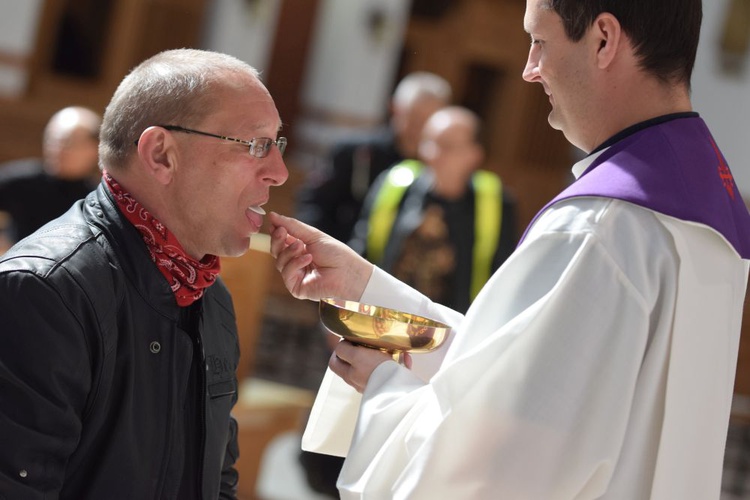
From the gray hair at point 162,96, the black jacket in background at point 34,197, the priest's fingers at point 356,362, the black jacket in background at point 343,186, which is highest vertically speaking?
the gray hair at point 162,96

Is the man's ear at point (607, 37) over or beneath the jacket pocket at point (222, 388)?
over

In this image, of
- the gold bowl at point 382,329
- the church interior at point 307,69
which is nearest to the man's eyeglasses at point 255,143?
the gold bowl at point 382,329

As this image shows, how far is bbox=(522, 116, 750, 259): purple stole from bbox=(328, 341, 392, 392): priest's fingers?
0.47 m

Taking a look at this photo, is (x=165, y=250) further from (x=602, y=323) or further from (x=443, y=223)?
(x=443, y=223)

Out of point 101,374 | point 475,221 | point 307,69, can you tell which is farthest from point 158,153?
point 307,69

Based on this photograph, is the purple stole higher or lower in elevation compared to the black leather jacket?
higher

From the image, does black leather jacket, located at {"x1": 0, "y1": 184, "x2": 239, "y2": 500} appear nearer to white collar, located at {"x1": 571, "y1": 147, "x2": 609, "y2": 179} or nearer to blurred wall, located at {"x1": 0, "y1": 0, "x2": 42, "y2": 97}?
white collar, located at {"x1": 571, "y1": 147, "x2": 609, "y2": 179}

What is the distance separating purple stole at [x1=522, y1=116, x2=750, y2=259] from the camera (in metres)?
1.99

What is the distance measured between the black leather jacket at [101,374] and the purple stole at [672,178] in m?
0.80

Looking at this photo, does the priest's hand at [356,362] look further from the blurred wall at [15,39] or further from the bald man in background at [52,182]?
the blurred wall at [15,39]

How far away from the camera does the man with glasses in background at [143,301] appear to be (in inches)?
80.0

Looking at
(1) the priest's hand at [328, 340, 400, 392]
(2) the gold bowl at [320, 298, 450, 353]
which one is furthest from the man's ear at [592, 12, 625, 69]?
(1) the priest's hand at [328, 340, 400, 392]

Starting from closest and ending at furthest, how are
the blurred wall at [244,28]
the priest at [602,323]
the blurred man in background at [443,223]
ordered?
the priest at [602,323], the blurred man in background at [443,223], the blurred wall at [244,28]

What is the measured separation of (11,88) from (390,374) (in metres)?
9.59
